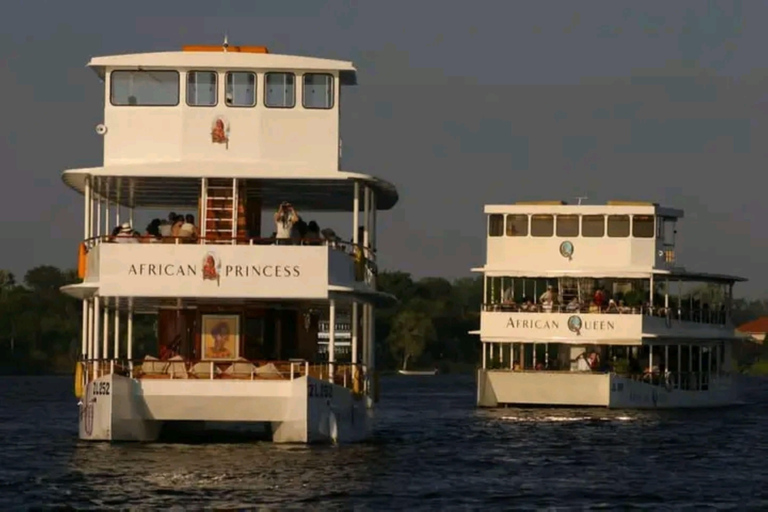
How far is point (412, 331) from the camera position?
464ft

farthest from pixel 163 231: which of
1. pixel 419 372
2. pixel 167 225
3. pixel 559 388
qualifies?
pixel 419 372

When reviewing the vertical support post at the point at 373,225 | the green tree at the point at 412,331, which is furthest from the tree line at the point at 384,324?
the vertical support post at the point at 373,225

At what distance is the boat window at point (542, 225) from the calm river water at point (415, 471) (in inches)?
428

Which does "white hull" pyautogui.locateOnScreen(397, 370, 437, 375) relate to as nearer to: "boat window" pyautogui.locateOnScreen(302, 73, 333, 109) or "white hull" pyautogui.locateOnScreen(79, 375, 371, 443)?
"boat window" pyautogui.locateOnScreen(302, 73, 333, 109)

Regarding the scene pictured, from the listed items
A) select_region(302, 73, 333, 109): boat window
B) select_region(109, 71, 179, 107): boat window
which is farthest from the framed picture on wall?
select_region(302, 73, 333, 109): boat window

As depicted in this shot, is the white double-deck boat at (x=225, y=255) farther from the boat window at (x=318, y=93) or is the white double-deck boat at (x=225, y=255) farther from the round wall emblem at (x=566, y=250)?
the round wall emblem at (x=566, y=250)

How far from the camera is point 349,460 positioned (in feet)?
130

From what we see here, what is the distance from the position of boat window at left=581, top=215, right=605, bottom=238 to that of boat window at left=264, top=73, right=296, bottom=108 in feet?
79.6

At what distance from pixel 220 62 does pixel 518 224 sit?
24.9m

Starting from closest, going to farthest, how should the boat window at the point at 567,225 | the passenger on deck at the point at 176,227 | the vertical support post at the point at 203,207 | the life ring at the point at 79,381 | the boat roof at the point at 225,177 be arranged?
the boat roof at the point at 225,177, the vertical support post at the point at 203,207, the passenger on deck at the point at 176,227, the life ring at the point at 79,381, the boat window at the point at 567,225

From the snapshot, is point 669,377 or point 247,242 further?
point 669,377

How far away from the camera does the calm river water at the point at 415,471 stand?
1348 inches

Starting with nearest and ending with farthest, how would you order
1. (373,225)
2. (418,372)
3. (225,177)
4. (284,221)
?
(284,221)
(225,177)
(373,225)
(418,372)

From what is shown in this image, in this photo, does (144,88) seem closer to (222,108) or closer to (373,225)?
(222,108)
